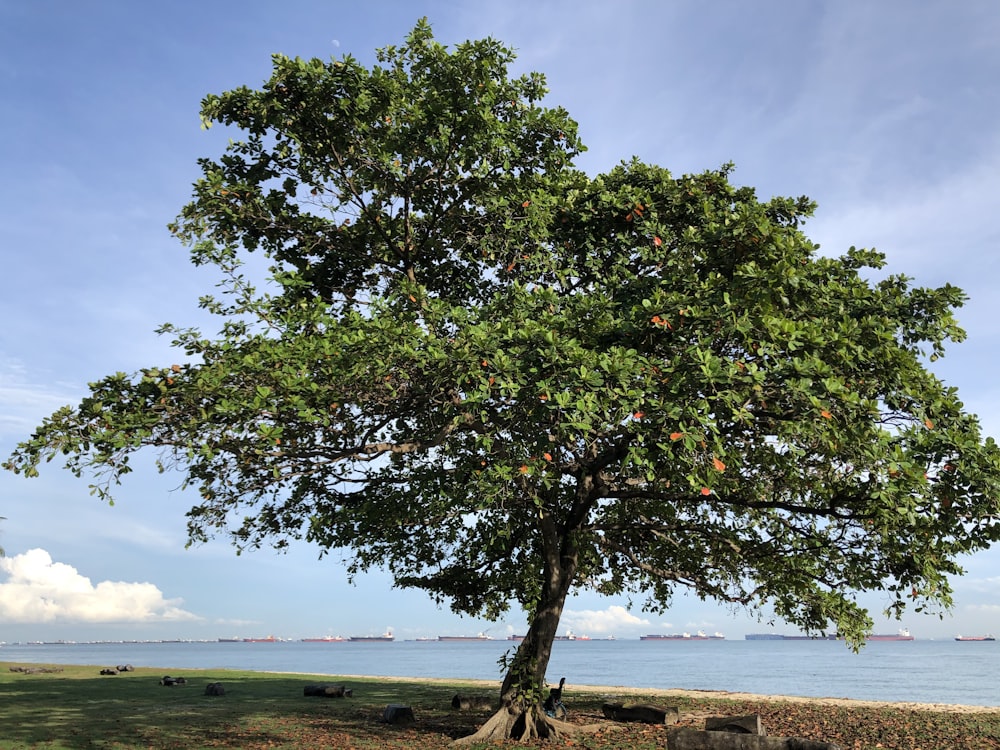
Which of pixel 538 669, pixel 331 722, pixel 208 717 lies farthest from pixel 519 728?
pixel 208 717

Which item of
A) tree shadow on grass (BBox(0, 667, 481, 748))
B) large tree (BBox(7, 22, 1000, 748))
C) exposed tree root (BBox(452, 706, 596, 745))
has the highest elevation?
large tree (BBox(7, 22, 1000, 748))

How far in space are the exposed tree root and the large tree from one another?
2.8 inches

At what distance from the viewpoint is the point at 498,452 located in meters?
14.4

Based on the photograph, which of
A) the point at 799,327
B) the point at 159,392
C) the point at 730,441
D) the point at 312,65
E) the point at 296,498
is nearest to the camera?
the point at 799,327

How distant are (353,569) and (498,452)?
9.17m

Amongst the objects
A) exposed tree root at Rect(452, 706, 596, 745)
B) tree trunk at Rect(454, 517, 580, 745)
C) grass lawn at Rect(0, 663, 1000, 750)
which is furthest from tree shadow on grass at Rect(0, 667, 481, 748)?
tree trunk at Rect(454, 517, 580, 745)

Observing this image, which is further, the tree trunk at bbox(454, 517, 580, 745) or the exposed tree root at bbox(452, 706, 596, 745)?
the tree trunk at bbox(454, 517, 580, 745)

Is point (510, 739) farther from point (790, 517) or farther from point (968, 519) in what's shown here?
point (968, 519)

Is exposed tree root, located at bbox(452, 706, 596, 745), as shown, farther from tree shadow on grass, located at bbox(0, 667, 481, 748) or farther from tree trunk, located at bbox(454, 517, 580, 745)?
tree shadow on grass, located at bbox(0, 667, 481, 748)

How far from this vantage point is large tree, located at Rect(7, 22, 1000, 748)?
509 inches

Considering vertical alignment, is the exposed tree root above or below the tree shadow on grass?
above

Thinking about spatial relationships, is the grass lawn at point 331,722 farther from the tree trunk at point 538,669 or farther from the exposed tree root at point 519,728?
the tree trunk at point 538,669

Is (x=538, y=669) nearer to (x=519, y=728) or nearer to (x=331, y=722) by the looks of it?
(x=519, y=728)

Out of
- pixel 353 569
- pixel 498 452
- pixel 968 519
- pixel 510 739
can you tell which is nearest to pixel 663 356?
pixel 498 452
